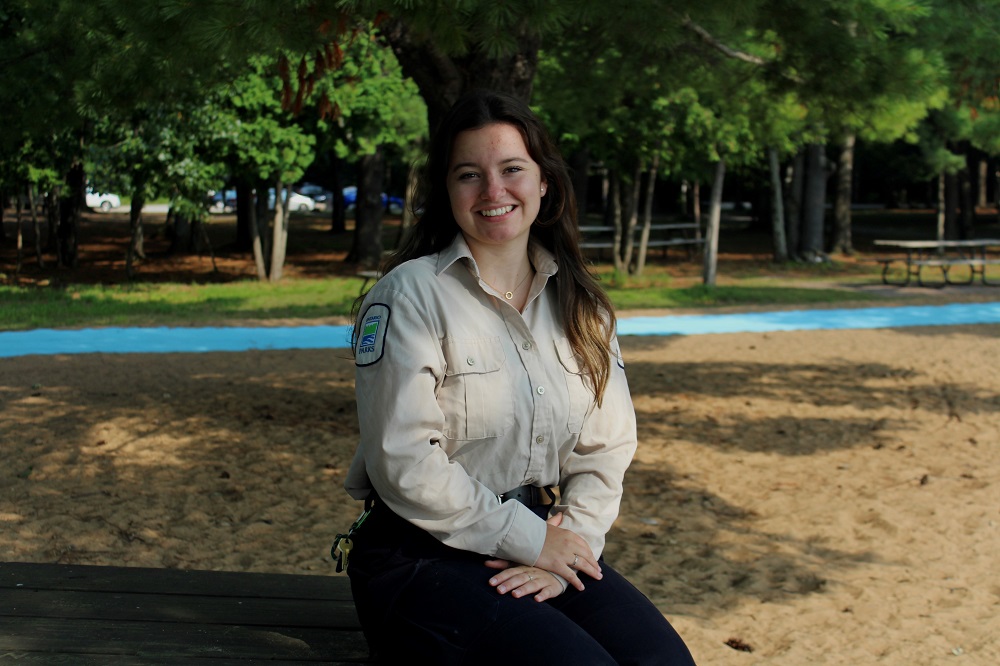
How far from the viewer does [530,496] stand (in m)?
2.52

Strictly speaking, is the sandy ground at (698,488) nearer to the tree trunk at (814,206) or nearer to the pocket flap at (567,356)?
the pocket flap at (567,356)

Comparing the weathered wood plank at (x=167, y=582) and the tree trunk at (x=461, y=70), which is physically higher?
the tree trunk at (x=461, y=70)

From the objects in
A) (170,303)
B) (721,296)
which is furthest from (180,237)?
(721,296)

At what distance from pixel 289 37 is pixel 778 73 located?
12.9 feet

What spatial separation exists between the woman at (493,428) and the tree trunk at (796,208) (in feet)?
72.8

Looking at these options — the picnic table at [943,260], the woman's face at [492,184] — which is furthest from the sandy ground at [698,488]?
the picnic table at [943,260]

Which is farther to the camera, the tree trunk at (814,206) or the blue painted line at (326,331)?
the tree trunk at (814,206)

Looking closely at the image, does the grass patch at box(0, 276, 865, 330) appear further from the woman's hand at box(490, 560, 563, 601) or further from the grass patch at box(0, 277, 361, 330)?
the woman's hand at box(490, 560, 563, 601)

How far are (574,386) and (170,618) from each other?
1.12 meters

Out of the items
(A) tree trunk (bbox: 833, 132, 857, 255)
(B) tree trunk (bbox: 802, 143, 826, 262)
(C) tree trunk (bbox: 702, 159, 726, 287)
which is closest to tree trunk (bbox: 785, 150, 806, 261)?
(B) tree trunk (bbox: 802, 143, 826, 262)

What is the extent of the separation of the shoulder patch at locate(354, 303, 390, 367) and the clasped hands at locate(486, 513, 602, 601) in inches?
19.7

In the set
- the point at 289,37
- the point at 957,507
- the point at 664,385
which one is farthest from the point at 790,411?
the point at 289,37

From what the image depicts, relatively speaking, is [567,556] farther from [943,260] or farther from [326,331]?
[943,260]

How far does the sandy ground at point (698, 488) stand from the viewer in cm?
439
